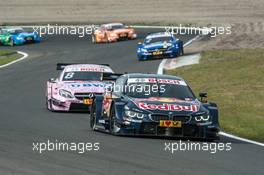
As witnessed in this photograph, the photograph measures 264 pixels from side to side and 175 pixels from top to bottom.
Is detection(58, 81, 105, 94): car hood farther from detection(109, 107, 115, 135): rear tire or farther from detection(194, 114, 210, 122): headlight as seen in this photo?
detection(194, 114, 210, 122): headlight

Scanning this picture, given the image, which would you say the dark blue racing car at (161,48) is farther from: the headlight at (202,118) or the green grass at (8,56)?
the headlight at (202,118)

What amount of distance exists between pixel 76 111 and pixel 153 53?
17.0 metres

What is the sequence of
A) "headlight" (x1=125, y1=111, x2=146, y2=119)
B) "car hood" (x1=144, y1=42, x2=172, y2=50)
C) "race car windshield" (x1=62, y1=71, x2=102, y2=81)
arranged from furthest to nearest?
"car hood" (x1=144, y1=42, x2=172, y2=50) → "race car windshield" (x1=62, y1=71, x2=102, y2=81) → "headlight" (x1=125, y1=111, x2=146, y2=119)

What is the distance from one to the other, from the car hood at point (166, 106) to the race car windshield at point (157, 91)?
339 mm

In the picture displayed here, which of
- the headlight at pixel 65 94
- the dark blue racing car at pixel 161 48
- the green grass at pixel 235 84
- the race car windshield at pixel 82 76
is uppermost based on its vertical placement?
the race car windshield at pixel 82 76

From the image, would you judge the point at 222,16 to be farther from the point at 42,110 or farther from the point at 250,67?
the point at 42,110

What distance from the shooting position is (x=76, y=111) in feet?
66.8

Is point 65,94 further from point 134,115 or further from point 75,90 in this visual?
point 134,115

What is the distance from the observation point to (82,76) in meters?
21.2

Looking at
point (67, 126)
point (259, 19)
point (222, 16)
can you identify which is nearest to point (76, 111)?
point (67, 126)

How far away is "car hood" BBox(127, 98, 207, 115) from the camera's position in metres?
14.3

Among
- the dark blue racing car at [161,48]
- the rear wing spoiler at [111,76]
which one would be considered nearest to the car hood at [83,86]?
the rear wing spoiler at [111,76]

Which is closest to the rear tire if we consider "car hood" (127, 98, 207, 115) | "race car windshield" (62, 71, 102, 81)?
"car hood" (127, 98, 207, 115)

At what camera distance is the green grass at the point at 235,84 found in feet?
57.4
